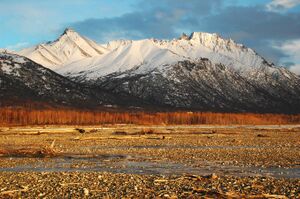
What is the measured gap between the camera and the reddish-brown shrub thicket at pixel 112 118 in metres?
143

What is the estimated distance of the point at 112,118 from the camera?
510 feet

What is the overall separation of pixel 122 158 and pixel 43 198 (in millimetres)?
18480

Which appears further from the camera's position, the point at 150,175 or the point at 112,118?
the point at 112,118

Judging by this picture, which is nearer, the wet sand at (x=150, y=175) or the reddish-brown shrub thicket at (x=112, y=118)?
the wet sand at (x=150, y=175)

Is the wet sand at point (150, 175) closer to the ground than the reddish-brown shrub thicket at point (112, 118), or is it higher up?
closer to the ground

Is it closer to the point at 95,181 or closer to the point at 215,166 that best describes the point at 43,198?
the point at 95,181

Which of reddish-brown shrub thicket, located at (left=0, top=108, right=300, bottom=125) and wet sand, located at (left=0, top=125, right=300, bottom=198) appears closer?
wet sand, located at (left=0, top=125, right=300, bottom=198)

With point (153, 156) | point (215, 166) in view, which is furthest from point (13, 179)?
point (153, 156)

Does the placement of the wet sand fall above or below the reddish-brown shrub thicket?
below

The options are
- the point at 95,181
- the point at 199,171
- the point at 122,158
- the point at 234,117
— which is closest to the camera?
the point at 95,181

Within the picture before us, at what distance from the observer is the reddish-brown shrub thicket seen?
468ft

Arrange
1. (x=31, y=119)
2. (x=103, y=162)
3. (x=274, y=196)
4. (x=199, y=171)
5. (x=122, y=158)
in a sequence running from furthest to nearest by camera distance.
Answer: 1. (x=31, y=119)
2. (x=122, y=158)
3. (x=103, y=162)
4. (x=199, y=171)
5. (x=274, y=196)

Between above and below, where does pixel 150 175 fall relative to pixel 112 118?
below

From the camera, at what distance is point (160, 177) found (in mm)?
27266
